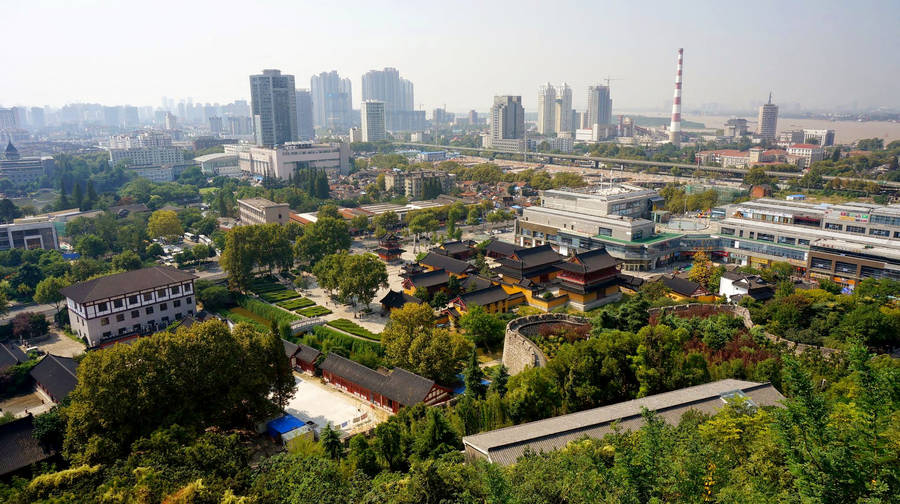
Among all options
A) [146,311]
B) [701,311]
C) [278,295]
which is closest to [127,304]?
[146,311]

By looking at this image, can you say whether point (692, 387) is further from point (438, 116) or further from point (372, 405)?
point (438, 116)

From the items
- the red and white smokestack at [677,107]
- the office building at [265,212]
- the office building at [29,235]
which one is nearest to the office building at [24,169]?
the office building at [29,235]

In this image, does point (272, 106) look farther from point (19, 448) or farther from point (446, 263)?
point (19, 448)

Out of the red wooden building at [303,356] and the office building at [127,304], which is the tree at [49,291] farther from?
the red wooden building at [303,356]

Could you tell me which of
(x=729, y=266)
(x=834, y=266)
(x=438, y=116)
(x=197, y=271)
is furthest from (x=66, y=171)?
(x=438, y=116)

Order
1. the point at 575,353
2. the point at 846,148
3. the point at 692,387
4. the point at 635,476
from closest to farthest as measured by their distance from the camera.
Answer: the point at 635,476 → the point at 692,387 → the point at 575,353 → the point at 846,148

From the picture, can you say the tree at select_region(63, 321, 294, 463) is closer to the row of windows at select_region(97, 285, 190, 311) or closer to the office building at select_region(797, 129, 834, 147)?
the row of windows at select_region(97, 285, 190, 311)
